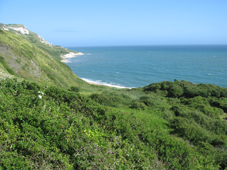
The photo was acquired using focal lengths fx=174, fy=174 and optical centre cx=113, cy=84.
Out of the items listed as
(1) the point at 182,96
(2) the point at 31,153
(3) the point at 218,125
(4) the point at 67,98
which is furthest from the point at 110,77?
(2) the point at 31,153

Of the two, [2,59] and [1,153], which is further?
[2,59]

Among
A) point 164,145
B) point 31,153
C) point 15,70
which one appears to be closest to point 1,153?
point 31,153

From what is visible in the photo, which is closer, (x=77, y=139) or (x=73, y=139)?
(x=77, y=139)

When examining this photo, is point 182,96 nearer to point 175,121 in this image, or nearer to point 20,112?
point 175,121

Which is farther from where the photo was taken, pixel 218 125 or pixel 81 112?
pixel 218 125

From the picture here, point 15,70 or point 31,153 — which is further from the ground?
point 15,70

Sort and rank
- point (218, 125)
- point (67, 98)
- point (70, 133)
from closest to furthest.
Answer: point (70, 133) < point (67, 98) < point (218, 125)

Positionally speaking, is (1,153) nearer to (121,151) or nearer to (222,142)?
(121,151)

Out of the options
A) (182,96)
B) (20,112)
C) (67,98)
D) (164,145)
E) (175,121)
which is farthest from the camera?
(182,96)

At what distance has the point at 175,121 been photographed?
1403 cm

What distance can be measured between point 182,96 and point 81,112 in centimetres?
2603

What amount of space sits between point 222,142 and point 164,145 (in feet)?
22.3

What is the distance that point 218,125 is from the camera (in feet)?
51.6

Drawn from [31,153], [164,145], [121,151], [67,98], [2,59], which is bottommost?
[164,145]
